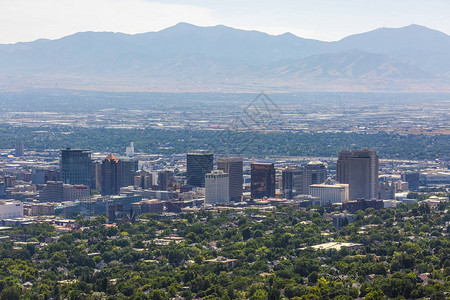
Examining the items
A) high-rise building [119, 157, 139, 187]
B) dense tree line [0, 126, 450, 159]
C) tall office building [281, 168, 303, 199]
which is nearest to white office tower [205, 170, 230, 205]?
tall office building [281, 168, 303, 199]

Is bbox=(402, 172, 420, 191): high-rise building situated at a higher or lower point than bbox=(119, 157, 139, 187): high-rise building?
lower

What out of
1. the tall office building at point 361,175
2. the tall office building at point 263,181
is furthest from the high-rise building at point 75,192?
the tall office building at point 361,175

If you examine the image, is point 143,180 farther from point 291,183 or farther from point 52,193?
point 291,183

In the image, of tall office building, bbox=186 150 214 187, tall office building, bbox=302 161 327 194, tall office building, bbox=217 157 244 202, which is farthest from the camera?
tall office building, bbox=186 150 214 187

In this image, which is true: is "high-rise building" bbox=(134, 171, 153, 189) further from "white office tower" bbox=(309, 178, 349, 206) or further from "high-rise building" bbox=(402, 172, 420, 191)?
"high-rise building" bbox=(402, 172, 420, 191)

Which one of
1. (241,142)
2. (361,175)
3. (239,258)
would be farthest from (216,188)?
(241,142)

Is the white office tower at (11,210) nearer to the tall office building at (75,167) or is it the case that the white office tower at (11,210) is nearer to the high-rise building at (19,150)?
the tall office building at (75,167)
